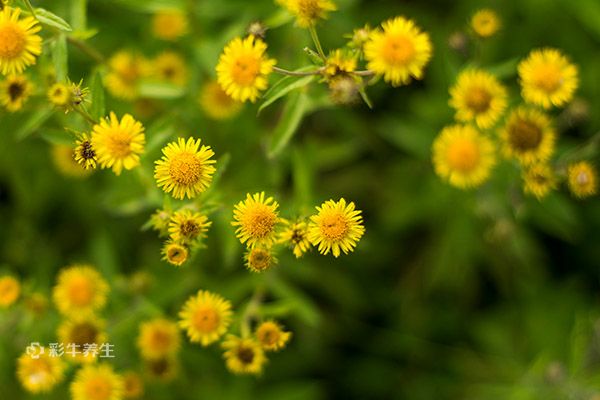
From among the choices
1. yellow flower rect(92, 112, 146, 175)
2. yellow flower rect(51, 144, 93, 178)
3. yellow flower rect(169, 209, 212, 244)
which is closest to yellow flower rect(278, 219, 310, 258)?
yellow flower rect(169, 209, 212, 244)

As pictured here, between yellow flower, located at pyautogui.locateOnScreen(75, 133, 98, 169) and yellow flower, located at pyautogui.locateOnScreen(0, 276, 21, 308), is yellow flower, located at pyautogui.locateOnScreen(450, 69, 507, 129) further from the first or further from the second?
yellow flower, located at pyautogui.locateOnScreen(0, 276, 21, 308)

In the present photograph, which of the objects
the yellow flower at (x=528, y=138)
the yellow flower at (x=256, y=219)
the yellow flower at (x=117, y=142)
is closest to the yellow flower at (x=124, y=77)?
the yellow flower at (x=117, y=142)

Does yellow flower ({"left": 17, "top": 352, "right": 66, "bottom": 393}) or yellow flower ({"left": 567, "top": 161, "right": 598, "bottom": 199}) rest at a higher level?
yellow flower ({"left": 567, "top": 161, "right": 598, "bottom": 199})

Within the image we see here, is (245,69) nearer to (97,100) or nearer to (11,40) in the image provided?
(97,100)

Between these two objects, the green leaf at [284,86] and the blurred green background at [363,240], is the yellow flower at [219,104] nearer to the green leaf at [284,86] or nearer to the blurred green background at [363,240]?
the blurred green background at [363,240]

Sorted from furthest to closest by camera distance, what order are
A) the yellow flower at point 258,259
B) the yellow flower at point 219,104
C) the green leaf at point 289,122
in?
the yellow flower at point 219,104
the green leaf at point 289,122
the yellow flower at point 258,259

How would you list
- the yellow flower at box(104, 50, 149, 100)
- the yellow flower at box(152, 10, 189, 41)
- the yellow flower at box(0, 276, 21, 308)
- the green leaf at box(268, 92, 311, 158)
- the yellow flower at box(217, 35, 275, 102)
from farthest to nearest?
the yellow flower at box(152, 10, 189, 41)
the yellow flower at box(104, 50, 149, 100)
the yellow flower at box(0, 276, 21, 308)
the green leaf at box(268, 92, 311, 158)
the yellow flower at box(217, 35, 275, 102)

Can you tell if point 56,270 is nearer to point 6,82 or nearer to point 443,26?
point 6,82
